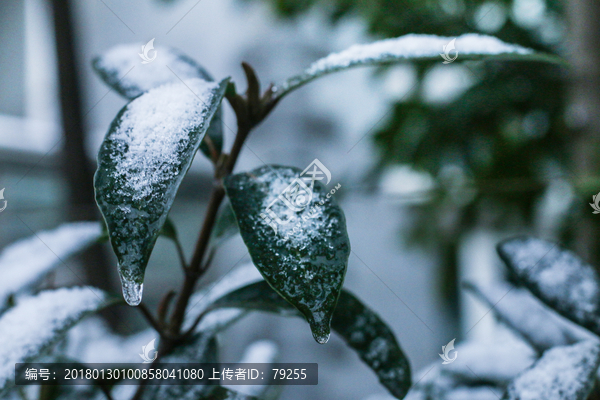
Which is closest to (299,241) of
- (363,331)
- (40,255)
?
(363,331)

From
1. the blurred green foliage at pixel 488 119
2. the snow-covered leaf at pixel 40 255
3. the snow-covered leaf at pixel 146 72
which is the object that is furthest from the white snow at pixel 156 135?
the blurred green foliage at pixel 488 119

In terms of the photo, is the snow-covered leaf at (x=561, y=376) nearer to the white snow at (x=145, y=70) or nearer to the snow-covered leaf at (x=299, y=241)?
the snow-covered leaf at (x=299, y=241)

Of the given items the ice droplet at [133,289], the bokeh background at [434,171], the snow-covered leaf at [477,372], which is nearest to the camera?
the ice droplet at [133,289]

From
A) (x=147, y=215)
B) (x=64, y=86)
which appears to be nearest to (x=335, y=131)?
(x=64, y=86)

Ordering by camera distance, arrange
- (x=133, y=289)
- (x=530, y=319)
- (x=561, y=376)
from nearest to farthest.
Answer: (x=133, y=289)
(x=561, y=376)
(x=530, y=319)

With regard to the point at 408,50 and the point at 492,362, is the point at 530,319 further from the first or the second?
the point at 408,50

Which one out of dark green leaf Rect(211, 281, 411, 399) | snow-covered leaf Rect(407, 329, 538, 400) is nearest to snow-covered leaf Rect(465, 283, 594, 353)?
snow-covered leaf Rect(407, 329, 538, 400)

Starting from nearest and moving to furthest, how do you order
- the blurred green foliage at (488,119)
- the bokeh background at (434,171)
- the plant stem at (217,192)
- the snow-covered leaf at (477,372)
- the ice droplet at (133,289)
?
the ice droplet at (133,289), the plant stem at (217,192), the snow-covered leaf at (477,372), the bokeh background at (434,171), the blurred green foliage at (488,119)

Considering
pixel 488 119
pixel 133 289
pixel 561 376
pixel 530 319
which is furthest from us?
pixel 488 119

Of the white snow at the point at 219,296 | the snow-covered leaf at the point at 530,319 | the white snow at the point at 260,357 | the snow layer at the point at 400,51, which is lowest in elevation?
the white snow at the point at 260,357
